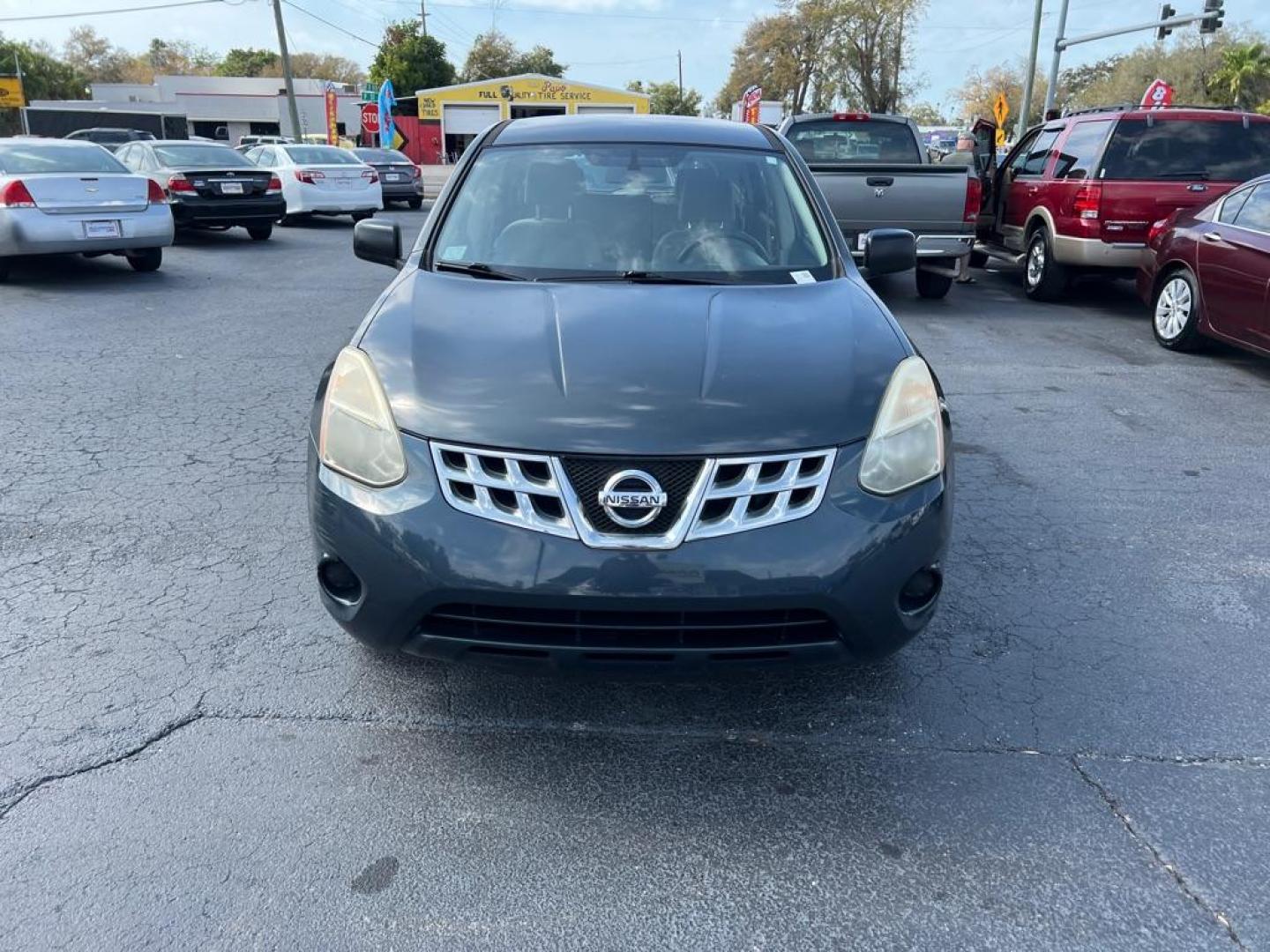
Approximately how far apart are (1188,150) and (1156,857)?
884 centimetres

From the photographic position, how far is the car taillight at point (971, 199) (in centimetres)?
913

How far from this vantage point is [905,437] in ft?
8.68

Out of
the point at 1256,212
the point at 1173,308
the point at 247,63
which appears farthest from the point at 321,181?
the point at 247,63

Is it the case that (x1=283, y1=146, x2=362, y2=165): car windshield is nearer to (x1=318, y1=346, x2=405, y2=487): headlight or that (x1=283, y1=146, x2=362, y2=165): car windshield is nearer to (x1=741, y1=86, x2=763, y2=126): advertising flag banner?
(x1=741, y1=86, x2=763, y2=126): advertising flag banner

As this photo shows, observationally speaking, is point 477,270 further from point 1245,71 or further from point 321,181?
point 1245,71

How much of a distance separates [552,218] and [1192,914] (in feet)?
9.91

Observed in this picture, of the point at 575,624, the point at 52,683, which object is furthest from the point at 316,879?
the point at 52,683

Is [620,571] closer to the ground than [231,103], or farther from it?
closer to the ground

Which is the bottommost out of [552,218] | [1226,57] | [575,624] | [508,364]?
[575,624]

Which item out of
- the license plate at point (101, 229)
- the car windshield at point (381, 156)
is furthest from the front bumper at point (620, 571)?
the car windshield at point (381, 156)

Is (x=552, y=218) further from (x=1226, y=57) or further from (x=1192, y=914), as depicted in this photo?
(x=1226, y=57)

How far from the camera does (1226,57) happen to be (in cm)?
4650

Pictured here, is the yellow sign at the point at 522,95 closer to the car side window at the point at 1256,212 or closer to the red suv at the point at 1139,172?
the red suv at the point at 1139,172

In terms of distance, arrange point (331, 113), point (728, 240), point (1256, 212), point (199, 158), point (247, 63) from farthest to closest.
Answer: point (247, 63) < point (331, 113) < point (199, 158) < point (1256, 212) < point (728, 240)
